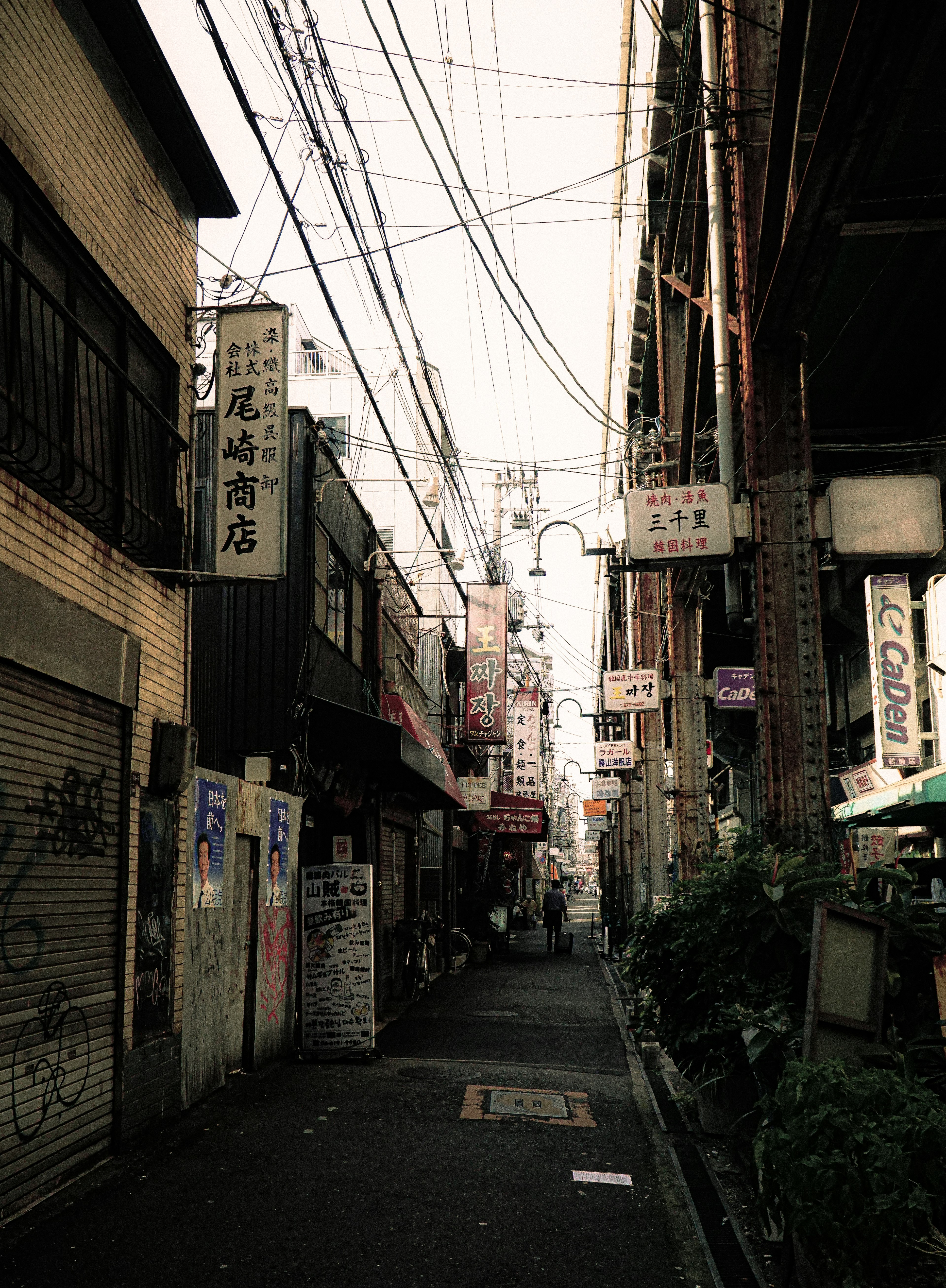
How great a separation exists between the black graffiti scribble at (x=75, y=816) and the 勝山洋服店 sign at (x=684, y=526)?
5.24 m

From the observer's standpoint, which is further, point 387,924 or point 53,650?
point 387,924

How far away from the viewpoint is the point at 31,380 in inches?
271

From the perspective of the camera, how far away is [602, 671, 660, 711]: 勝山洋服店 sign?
21.1 meters

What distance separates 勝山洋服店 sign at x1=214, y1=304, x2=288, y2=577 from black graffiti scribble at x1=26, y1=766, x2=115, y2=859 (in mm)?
2465

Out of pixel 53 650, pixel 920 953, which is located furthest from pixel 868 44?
pixel 53 650

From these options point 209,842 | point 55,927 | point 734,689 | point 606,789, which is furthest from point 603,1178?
point 606,789

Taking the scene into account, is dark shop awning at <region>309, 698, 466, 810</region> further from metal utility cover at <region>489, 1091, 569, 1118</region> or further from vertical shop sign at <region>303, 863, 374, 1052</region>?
metal utility cover at <region>489, 1091, 569, 1118</region>

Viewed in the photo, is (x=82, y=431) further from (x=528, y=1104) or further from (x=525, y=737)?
(x=525, y=737)

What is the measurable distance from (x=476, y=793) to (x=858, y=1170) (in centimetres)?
2299

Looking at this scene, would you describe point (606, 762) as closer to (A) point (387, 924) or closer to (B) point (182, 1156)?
(A) point (387, 924)

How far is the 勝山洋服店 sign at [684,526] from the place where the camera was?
30.3 feet

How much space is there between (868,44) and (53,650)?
5.95 m

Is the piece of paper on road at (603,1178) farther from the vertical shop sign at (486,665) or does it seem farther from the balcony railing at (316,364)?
the balcony railing at (316,364)

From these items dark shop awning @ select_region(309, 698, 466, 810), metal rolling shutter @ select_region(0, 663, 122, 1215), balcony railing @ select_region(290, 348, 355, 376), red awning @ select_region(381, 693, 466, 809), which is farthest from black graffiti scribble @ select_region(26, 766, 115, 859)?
balcony railing @ select_region(290, 348, 355, 376)
